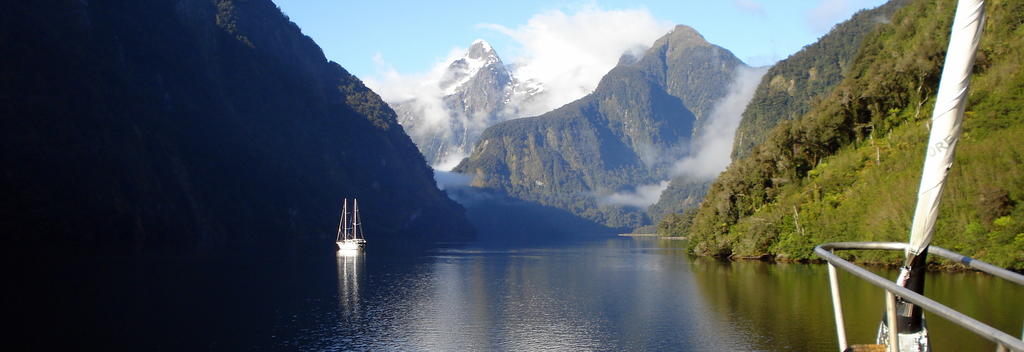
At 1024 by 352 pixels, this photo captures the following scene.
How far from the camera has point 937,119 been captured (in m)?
7.43

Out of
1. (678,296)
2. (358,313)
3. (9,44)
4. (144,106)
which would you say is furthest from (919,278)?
(144,106)

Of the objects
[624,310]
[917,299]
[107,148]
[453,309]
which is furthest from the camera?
[107,148]

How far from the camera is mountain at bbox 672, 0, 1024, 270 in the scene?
225 feet

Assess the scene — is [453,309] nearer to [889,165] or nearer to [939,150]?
[939,150]

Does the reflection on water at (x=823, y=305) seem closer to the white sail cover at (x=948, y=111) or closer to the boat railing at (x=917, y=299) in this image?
the boat railing at (x=917, y=299)

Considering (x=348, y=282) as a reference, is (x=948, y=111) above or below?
above

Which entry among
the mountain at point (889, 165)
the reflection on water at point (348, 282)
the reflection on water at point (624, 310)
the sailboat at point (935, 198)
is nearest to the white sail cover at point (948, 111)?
the sailboat at point (935, 198)

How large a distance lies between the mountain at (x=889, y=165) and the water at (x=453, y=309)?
5.92m

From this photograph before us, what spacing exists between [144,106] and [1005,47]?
161 meters

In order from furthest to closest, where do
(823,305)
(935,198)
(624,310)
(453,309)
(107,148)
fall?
(107,148), (453,309), (624,310), (823,305), (935,198)

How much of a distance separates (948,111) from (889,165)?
8510 centimetres

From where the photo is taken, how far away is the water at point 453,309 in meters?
40.1

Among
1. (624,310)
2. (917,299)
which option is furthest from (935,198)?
(624,310)

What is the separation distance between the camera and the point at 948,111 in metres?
7.28
